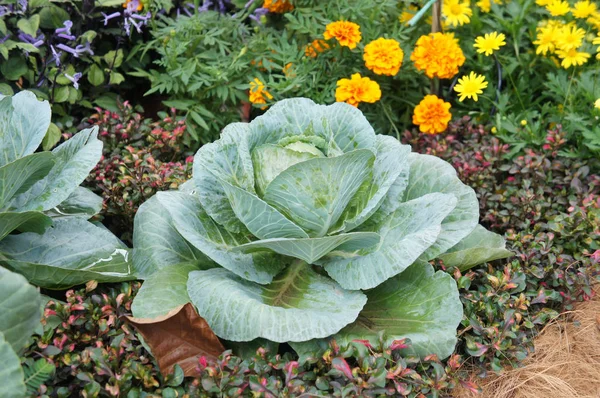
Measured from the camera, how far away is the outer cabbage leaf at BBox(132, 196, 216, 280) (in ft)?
6.89

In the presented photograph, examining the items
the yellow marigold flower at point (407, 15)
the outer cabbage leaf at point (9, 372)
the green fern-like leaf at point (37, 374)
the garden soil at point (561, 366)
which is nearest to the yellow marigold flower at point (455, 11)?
the yellow marigold flower at point (407, 15)

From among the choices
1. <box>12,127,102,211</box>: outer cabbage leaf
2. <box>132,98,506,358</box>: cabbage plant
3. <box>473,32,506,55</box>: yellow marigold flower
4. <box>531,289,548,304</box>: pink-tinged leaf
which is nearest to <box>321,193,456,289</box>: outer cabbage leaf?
<box>132,98,506,358</box>: cabbage plant

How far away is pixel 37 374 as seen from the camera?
1.58 meters

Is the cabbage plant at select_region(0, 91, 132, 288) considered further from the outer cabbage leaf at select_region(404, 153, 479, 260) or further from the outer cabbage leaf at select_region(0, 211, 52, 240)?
the outer cabbage leaf at select_region(404, 153, 479, 260)

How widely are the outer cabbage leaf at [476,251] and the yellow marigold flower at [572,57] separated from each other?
4.00ft

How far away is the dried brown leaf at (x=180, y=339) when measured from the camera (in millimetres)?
1795

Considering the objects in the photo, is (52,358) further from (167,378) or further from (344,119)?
(344,119)

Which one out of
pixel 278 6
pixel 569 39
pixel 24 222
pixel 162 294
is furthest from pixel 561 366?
pixel 278 6

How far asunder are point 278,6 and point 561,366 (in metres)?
2.17

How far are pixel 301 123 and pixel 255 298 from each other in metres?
0.61

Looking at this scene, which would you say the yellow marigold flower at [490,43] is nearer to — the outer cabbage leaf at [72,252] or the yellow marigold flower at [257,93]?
the yellow marigold flower at [257,93]

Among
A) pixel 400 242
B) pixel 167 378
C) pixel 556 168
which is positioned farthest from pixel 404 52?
pixel 167 378

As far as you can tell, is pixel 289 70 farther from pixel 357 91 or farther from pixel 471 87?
pixel 471 87

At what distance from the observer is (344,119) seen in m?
2.18
